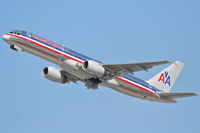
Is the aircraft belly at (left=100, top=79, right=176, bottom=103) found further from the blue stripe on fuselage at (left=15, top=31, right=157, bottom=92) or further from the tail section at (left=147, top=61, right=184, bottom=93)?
the tail section at (left=147, top=61, right=184, bottom=93)

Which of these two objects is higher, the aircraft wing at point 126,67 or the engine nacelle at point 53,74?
the engine nacelle at point 53,74

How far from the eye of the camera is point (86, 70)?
48.0 meters

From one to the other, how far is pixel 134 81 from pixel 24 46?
14725mm

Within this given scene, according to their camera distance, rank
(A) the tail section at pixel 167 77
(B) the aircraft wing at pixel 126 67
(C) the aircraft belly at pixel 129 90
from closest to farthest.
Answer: (B) the aircraft wing at pixel 126 67 → (C) the aircraft belly at pixel 129 90 → (A) the tail section at pixel 167 77

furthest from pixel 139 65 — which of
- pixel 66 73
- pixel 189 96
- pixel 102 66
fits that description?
pixel 66 73

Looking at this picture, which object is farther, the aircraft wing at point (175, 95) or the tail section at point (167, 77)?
the tail section at point (167, 77)

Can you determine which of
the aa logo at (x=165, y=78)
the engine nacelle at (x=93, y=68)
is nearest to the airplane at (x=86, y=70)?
the engine nacelle at (x=93, y=68)

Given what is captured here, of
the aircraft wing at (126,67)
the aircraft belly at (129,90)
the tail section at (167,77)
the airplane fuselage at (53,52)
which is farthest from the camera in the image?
the tail section at (167,77)

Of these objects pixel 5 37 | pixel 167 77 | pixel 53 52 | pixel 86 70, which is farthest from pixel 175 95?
pixel 5 37

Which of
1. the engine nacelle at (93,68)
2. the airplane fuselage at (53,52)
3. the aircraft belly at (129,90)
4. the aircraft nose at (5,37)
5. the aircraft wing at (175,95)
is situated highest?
the aircraft nose at (5,37)

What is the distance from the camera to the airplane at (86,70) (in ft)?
156

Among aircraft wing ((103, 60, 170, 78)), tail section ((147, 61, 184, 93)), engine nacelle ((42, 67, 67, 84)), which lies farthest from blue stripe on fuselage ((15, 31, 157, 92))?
engine nacelle ((42, 67, 67, 84))

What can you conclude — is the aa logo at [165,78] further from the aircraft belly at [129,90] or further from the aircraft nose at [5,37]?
the aircraft nose at [5,37]

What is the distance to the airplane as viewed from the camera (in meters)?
47.6
